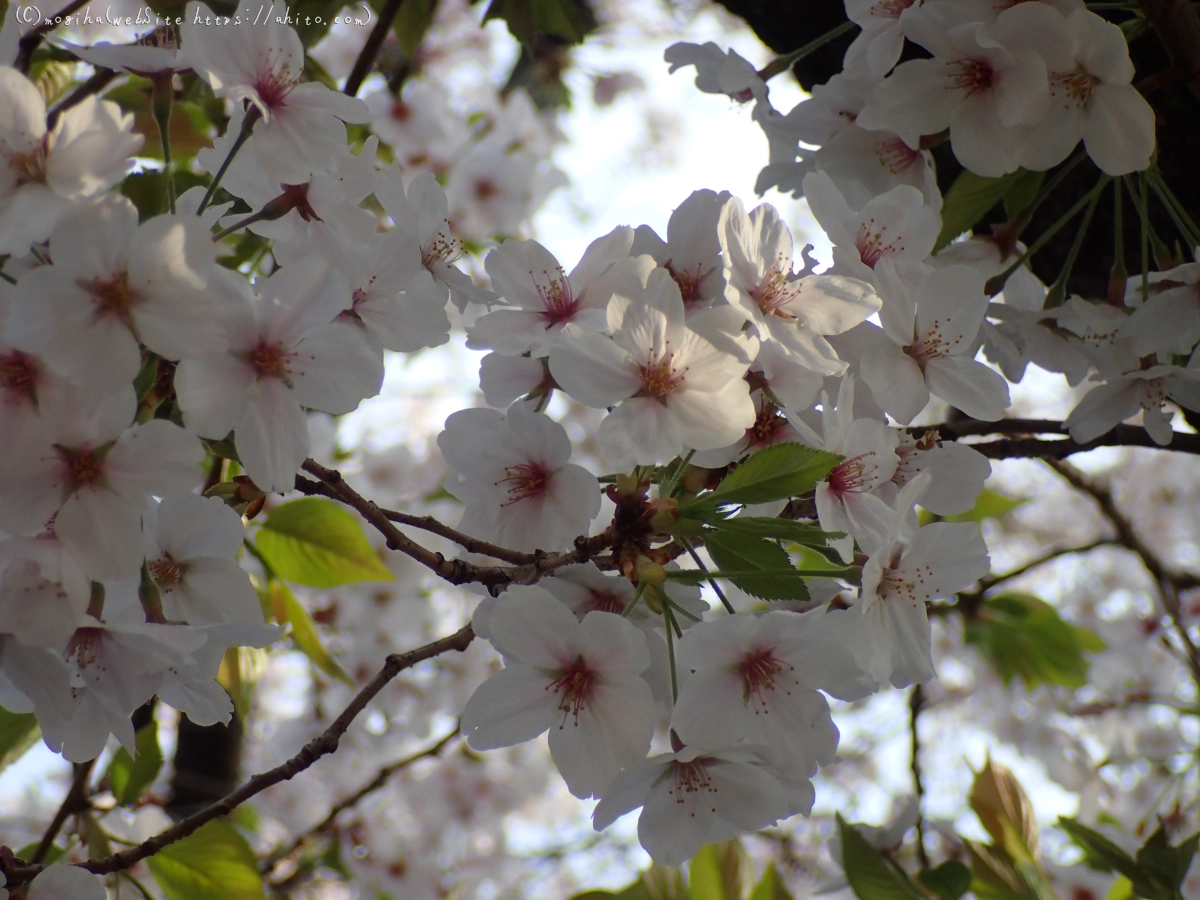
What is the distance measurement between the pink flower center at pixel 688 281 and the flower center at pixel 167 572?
16.8 inches

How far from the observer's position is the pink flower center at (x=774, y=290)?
67cm

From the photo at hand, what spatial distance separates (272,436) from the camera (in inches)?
24.6

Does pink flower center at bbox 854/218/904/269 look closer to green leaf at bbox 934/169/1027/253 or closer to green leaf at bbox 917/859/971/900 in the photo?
green leaf at bbox 934/169/1027/253

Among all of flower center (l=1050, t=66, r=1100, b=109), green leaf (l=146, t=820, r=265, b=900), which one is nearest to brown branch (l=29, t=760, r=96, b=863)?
green leaf (l=146, t=820, r=265, b=900)

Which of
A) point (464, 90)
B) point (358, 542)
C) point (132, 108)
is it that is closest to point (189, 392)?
point (358, 542)

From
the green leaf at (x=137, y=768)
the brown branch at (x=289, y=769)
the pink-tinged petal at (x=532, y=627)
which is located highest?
the green leaf at (x=137, y=768)

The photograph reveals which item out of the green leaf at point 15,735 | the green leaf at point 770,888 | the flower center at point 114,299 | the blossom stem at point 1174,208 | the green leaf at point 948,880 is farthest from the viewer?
the green leaf at point 770,888

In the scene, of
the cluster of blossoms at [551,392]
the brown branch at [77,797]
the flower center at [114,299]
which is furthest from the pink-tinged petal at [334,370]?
the brown branch at [77,797]

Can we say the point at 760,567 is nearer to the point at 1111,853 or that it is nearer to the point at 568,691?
the point at 568,691

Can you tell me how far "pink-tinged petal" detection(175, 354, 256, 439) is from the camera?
0.57 metres

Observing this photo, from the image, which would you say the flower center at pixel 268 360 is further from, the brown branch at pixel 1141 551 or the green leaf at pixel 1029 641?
the green leaf at pixel 1029 641

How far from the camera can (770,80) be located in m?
1.09

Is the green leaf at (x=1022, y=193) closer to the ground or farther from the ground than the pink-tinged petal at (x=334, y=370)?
farther from the ground

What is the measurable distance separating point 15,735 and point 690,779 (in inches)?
30.6
